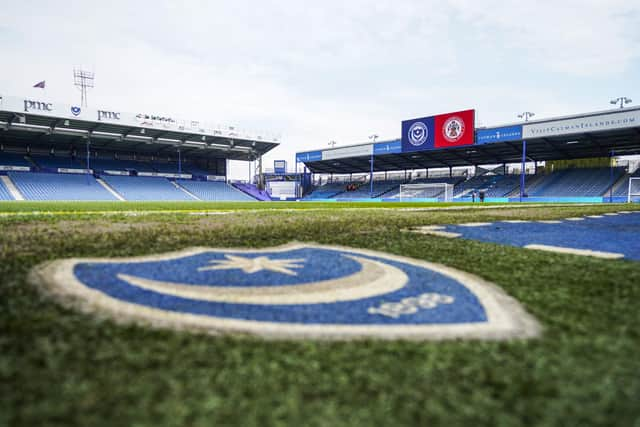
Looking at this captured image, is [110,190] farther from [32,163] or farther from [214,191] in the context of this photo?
[214,191]

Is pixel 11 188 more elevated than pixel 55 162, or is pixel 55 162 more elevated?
pixel 55 162

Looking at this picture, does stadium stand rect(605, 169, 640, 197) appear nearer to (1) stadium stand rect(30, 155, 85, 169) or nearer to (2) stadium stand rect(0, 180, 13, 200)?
(2) stadium stand rect(0, 180, 13, 200)

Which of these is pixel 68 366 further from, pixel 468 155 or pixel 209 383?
pixel 468 155

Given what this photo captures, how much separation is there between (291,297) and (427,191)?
35937 mm

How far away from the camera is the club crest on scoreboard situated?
1.19 m

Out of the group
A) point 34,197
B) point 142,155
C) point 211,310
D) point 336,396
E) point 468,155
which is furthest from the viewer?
point 142,155

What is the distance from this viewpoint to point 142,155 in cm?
3600

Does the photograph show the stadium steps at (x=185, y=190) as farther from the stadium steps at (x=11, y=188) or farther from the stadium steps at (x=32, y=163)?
the stadium steps at (x=11, y=188)

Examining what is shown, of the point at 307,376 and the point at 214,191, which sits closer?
the point at 307,376

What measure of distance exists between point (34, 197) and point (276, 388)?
30.1 m

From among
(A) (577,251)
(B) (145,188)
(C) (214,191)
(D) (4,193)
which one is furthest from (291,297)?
(C) (214,191)

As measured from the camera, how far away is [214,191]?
3484 cm

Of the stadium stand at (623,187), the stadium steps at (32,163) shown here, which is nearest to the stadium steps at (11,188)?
the stadium steps at (32,163)

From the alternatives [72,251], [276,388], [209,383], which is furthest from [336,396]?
[72,251]
